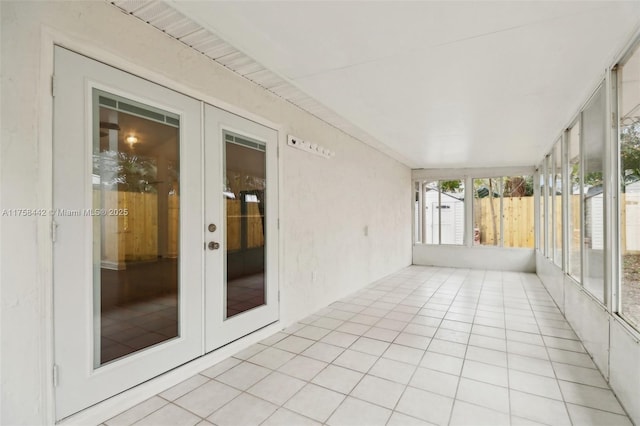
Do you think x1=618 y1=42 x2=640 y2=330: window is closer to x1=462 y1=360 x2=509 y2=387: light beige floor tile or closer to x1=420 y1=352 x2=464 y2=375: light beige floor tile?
x1=462 y1=360 x2=509 y2=387: light beige floor tile

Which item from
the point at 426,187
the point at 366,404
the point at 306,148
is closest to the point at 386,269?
the point at 426,187

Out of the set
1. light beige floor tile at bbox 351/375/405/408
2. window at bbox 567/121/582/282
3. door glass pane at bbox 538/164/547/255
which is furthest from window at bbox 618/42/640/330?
door glass pane at bbox 538/164/547/255

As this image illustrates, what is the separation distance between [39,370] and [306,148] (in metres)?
3.05

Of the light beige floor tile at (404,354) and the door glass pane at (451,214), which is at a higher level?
the door glass pane at (451,214)

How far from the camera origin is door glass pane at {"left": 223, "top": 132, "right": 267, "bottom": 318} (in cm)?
289

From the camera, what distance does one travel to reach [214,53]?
8.37 ft

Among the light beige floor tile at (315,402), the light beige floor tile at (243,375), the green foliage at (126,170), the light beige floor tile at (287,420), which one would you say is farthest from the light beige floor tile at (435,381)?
the green foliage at (126,170)

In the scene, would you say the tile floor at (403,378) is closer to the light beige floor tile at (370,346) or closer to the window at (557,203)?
the light beige floor tile at (370,346)

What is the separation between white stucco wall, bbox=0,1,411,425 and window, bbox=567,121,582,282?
9.72ft

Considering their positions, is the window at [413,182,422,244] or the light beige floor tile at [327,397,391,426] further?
the window at [413,182,422,244]

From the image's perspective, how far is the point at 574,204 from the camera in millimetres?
3631

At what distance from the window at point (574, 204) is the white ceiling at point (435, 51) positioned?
0.30 metres

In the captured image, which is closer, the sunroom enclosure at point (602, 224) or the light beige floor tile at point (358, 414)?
the light beige floor tile at point (358, 414)

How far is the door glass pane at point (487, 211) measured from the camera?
24.9 feet
